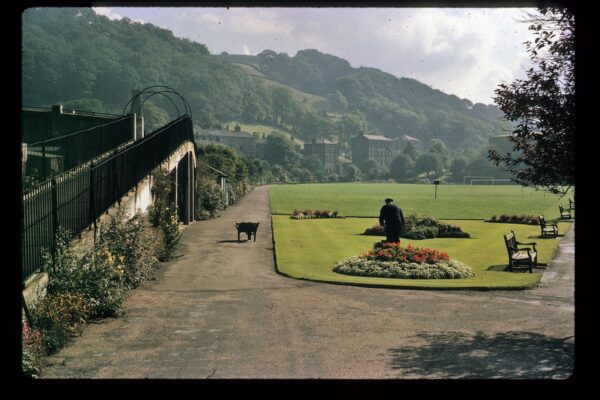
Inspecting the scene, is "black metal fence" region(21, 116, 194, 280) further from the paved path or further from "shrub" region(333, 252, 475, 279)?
"shrub" region(333, 252, 475, 279)

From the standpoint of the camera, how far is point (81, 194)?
16188 mm

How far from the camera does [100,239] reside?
55.6 feet

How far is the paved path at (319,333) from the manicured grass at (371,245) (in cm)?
103

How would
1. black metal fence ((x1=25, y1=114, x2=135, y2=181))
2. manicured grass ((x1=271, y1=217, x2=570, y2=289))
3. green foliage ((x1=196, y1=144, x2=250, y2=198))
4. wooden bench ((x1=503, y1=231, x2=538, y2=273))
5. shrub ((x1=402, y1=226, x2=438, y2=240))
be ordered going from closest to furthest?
manicured grass ((x1=271, y1=217, x2=570, y2=289)) < wooden bench ((x1=503, y1=231, x2=538, y2=273)) < black metal fence ((x1=25, y1=114, x2=135, y2=181)) < shrub ((x1=402, y1=226, x2=438, y2=240)) < green foliage ((x1=196, y1=144, x2=250, y2=198))

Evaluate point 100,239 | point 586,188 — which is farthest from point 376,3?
point 100,239

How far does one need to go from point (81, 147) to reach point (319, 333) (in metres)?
21.6

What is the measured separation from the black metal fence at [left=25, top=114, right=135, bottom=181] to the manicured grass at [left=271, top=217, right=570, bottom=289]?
30.9ft

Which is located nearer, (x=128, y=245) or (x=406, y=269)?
(x=128, y=245)

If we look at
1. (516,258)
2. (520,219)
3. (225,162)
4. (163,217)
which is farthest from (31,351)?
(225,162)

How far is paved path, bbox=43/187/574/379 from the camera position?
31.4 ft

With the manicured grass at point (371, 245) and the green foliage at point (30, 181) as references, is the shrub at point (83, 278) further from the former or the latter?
the green foliage at point (30, 181)

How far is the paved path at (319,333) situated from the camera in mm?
9570

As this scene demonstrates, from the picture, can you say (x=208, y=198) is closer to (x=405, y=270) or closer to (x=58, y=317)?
(x=405, y=270)

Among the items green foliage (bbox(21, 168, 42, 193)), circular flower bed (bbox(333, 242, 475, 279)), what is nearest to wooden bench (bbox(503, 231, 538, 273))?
circular flower bed (bbox(333, 242, 475, 279))
